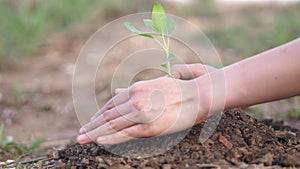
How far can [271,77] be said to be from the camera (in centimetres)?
181

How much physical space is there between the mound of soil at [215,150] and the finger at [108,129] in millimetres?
68

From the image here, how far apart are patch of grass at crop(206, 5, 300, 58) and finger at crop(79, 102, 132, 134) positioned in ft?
8.56

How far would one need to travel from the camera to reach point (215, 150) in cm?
190

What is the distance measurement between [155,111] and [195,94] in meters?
0.14

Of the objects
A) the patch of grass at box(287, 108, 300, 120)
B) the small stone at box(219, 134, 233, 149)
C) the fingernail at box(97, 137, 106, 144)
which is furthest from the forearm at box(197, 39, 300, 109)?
the patch of grass at box(287, 108, 300, 120)

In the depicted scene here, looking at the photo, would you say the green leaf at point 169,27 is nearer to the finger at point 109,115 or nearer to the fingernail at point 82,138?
the finger at point 109,115

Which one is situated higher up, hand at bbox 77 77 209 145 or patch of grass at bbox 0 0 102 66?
patch of grass at bbox 0 0 102 66

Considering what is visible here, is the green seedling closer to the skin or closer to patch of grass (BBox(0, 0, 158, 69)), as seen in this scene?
the skin

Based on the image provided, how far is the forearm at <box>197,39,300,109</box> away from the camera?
1797mm

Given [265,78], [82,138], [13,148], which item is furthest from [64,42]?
[265,78]

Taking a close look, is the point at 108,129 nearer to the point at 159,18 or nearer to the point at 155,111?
the point at 155,111

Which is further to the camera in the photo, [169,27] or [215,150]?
[169,27]

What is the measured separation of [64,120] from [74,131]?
26cm

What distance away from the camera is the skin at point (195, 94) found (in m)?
1.79
